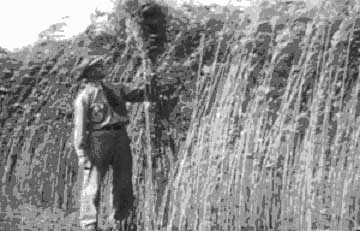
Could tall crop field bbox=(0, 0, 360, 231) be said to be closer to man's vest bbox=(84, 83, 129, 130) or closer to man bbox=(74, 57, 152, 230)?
man bbox=(74, 57, 152, 230)

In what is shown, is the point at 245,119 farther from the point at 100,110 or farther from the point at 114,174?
the point at 100,110

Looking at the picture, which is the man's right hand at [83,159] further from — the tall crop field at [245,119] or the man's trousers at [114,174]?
the tall crop field at [245,119]

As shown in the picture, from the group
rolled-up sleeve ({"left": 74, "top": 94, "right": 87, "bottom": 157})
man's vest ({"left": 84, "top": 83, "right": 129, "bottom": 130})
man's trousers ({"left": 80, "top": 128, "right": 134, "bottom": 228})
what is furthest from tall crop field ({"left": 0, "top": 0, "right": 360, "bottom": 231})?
rolled-up sleeve ({"left": 74, "top": 94, "right": 87, "bottom": 157})

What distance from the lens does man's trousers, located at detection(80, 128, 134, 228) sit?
26.9 feet

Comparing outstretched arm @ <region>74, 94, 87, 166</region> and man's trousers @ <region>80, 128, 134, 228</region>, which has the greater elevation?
outstretched arm @ <region>74, 94, 87, 166</region>

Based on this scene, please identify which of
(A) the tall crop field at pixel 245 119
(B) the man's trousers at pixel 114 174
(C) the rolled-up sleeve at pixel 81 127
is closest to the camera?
(C) the rolled-up sleeve at pixel 81 127

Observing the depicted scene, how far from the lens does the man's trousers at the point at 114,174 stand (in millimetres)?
8203

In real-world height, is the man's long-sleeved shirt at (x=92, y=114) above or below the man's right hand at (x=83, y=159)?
above

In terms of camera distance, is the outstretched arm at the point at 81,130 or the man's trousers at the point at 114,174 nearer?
the outstretched arm at the point at 81,130

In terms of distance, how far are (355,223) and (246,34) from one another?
2.85 meters

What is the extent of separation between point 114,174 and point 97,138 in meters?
0.52

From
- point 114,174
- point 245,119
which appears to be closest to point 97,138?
point 114,174

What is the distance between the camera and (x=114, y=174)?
8.50 meters

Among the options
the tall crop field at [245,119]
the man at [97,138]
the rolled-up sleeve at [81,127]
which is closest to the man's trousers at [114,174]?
the man at [97,138]
